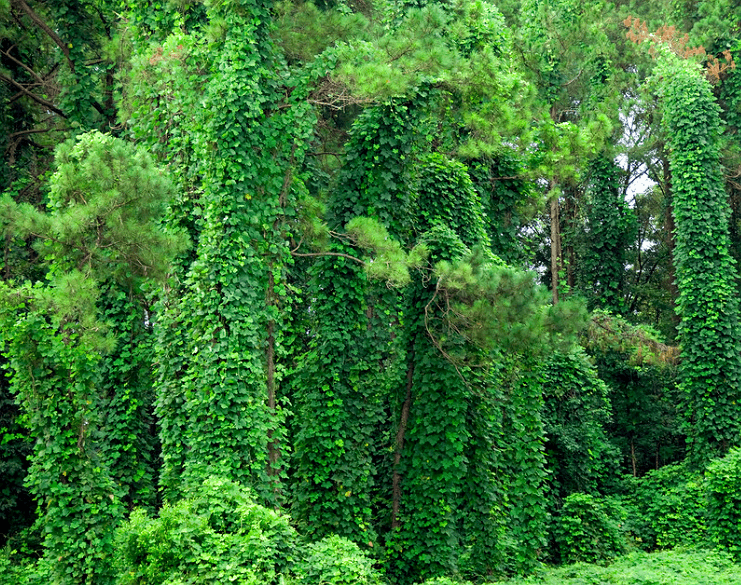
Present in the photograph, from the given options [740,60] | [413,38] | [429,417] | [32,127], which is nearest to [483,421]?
[429,417]

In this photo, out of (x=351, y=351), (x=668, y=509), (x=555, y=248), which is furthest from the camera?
(x=555, y=248)

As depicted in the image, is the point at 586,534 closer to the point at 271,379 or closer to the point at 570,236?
the point at 271,379

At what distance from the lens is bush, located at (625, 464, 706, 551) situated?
51.3 feet

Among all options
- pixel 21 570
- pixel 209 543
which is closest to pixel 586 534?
pixel 209 543

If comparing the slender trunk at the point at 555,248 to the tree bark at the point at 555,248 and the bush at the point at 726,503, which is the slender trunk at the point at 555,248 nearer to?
the tree bark at the point at 555,248

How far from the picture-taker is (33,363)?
30.5 ft

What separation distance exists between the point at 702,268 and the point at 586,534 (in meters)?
5.84

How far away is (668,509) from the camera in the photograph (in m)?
16.2

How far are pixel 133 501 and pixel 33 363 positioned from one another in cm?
264

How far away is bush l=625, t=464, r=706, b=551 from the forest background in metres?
0.06

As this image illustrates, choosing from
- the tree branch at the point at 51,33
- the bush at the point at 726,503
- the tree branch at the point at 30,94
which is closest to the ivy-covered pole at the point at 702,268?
the bush at the point at 726,503

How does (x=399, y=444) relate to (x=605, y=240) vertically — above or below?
below

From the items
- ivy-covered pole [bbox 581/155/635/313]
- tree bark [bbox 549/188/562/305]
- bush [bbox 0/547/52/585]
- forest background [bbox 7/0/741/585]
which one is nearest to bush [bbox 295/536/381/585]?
forest background [bbox 7/0/741/585]

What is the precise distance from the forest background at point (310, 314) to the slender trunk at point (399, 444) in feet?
0.13
